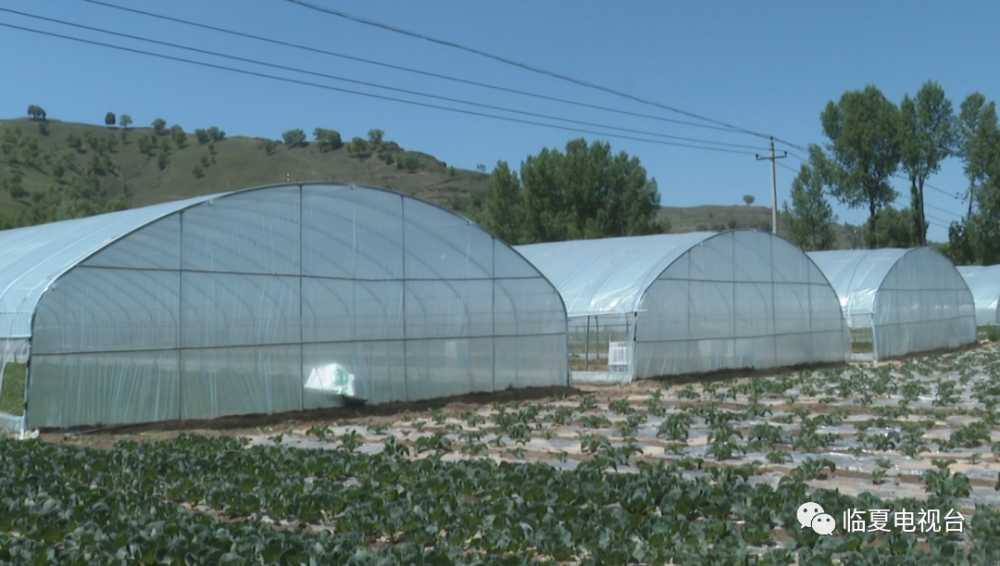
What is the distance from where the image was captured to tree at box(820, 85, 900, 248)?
62.5 m

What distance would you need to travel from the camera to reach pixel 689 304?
26.2m

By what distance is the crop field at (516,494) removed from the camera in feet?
23.5

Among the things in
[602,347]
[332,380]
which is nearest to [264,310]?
[332,380]

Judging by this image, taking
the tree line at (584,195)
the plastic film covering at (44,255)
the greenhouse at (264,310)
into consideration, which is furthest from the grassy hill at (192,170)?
the plastic film covering at (44,255)

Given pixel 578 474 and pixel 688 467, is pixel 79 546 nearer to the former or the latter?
pixel 578 474

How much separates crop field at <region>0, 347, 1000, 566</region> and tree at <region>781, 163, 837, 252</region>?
157ft

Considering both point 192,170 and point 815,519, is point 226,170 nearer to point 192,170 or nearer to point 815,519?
point 192,170

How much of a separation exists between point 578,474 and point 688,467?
1811 mm

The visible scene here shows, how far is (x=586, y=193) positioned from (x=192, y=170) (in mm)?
76442

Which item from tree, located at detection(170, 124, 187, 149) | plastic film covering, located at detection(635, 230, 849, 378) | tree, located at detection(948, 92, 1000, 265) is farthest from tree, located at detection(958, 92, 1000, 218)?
tree, located at detection(170, 124, 187, 149)

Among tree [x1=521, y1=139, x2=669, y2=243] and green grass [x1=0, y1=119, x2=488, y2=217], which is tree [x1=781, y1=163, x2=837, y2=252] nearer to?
tree [x1=521, y1=139, x2=669, y2=243]

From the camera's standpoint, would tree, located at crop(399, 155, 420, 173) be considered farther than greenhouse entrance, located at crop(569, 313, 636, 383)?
Yes

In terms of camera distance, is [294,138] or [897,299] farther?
[294,138]

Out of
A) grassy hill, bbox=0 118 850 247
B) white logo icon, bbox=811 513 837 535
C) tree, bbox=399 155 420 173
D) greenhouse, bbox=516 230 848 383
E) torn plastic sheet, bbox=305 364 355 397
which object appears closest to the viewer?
white logo icon, bbox=811 513 837 535
